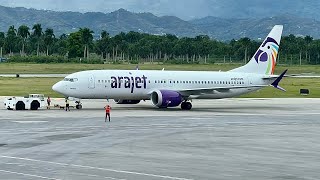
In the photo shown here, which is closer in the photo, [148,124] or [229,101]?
[148,124]

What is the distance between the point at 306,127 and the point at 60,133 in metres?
18.2

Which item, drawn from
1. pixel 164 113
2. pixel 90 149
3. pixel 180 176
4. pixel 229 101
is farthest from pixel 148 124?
pixel 229 101

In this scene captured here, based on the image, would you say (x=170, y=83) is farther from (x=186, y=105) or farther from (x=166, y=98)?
(x=166, y=98)

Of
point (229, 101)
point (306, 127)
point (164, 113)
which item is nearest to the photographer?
point (306, 127)

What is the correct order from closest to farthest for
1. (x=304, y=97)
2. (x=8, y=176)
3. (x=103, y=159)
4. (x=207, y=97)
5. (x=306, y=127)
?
(x=8, y=176) → (x=103, y=159) → (x=306, y=127) → (x=207, y=97) → (x=304, y=97)

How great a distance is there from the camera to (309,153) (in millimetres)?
39406

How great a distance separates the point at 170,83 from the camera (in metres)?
75.5

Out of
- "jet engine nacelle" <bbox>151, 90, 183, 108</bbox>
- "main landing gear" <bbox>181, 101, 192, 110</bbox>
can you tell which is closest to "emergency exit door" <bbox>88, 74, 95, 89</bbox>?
"jet engine nacelle" <bbox>151, 90, 183, 108</bbox>

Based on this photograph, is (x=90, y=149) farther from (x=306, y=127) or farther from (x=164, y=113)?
(x=164, y=113)

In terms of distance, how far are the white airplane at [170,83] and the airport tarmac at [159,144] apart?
1.99 metres

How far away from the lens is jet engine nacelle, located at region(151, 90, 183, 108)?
239 feet

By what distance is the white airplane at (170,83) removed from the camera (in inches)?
2815

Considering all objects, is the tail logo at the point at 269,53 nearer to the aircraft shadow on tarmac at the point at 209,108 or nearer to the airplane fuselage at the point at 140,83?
the airplane fuselage at the point at 140,83

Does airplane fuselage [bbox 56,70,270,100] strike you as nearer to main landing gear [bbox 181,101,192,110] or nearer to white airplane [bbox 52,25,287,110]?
white airplane [bbox 52,25,287,110]
